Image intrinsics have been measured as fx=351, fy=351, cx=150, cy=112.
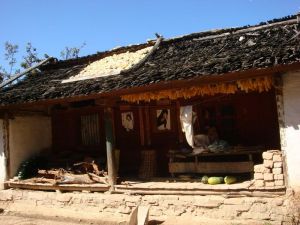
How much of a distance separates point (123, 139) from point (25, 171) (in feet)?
10.6

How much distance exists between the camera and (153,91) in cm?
825

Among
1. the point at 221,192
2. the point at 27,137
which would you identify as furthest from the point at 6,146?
the point at 221,192

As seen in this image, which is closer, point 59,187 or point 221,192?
point 221,192

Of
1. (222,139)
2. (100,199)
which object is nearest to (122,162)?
(100,199)

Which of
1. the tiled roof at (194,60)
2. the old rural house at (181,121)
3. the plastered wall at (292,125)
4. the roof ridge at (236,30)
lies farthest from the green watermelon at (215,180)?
the roof ridge at (236,30)

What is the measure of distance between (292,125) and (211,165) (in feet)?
8.86

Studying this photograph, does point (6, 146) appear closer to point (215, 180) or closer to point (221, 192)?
point (215, 180)

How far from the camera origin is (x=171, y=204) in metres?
8.29

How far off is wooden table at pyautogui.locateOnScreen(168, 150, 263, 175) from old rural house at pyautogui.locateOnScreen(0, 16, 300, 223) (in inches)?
1.0

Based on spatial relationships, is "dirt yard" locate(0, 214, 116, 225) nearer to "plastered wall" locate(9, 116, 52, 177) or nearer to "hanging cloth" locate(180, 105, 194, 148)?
"plastered wall" locate(9, 116, 52, 177)

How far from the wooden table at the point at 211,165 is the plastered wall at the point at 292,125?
1550mm

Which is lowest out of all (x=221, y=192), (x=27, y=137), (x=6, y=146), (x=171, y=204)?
(x=171, y=204)

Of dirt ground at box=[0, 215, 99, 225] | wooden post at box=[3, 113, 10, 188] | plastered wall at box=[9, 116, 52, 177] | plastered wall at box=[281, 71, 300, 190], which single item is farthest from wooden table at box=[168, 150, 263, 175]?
wooden post at box=[3, 113, 10, 188]

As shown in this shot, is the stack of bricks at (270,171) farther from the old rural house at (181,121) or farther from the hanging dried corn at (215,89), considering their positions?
the hanging dried corn at (215,89)
